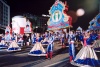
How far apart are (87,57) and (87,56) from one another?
65 millimetres

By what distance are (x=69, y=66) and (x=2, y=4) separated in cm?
6557

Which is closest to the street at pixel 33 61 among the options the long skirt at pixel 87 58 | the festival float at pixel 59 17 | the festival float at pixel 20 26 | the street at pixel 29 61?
the street at pixel 29 61

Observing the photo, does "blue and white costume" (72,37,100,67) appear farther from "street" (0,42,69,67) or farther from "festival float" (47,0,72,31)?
"festival float" (47,0,72,31)

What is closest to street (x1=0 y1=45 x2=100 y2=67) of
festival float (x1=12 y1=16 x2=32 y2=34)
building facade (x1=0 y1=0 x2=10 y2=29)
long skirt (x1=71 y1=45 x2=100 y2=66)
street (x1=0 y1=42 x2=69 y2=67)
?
street (x1=0 y1=42 x2=69 y2=67)

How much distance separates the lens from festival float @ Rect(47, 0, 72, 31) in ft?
109

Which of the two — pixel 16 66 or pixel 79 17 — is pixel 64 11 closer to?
pixel 79 17

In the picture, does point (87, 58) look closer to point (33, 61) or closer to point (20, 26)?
point (33, 61)

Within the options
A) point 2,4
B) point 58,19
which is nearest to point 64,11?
point 58,19

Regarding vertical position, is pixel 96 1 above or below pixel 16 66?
above

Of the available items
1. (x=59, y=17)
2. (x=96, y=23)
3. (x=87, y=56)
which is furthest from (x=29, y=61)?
(x=96, y=23)

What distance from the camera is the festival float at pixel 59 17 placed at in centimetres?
3324

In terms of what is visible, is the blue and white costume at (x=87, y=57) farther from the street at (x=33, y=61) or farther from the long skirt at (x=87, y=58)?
the street at (x=33, y=61)

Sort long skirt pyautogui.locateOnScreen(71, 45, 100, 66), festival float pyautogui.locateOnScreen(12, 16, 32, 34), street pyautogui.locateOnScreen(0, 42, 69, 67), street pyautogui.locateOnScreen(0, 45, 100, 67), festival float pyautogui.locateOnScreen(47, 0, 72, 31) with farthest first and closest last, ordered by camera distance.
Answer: festival float pyautogui.locateOnScreen(12, 16, 32, 34)
festival float pyautogui.locateOnScreen(47, 0, 72, 31)
street pyautogui.locateOnScreen(0, 42, 69, 67)
street pyautogui.locateOnScreen(0, 45, 100, 67)
long skirt pyautogui.locateOnScreen(71, 45, 100, 66)

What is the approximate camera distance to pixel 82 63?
995cm
